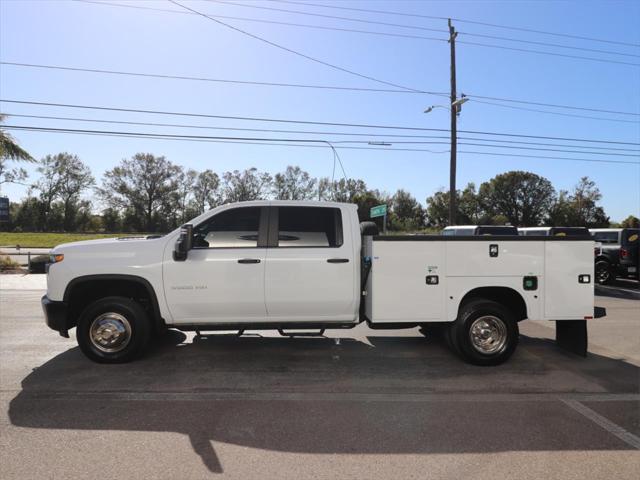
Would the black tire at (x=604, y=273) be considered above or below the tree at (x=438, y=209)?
below

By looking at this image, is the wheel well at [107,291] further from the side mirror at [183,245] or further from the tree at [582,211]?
the tree at [582,211]

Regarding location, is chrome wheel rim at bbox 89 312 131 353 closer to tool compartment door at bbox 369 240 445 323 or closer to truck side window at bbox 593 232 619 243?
tool compartment door at bbox 369 240 445 323

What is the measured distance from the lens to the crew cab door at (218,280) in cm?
525

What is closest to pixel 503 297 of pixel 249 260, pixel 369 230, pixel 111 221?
pixel 369 230

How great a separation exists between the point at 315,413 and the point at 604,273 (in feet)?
50.0

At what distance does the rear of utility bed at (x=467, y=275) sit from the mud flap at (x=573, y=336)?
1.74 feet

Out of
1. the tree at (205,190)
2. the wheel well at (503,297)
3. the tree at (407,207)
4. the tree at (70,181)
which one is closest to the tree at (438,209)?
the tree at (407,207)

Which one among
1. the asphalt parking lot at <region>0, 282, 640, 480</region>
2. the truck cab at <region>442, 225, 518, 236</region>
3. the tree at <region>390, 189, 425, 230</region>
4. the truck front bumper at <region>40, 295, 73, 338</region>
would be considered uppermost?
the tree at <region>390, 189, 425, 230</region>

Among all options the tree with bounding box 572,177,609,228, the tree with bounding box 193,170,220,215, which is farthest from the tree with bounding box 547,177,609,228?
the tree with bounding box 193,170,220,215

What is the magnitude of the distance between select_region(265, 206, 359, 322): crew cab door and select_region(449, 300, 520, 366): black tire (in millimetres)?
1342

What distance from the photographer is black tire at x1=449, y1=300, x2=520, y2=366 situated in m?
5.43

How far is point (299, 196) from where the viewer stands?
86.1 m

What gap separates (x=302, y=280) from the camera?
5.30 meters

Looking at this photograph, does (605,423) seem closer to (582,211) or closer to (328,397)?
(328,397)
